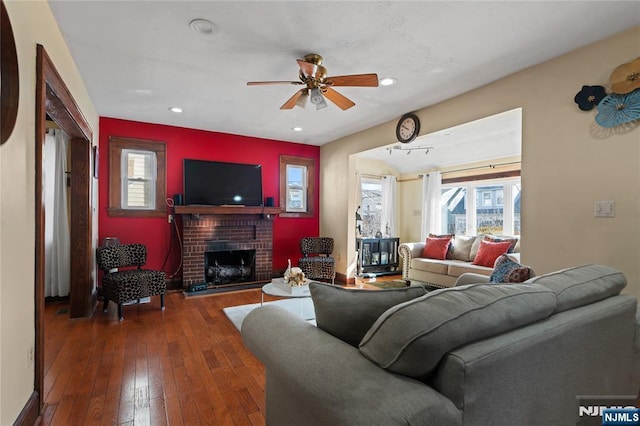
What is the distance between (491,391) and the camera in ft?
3.14

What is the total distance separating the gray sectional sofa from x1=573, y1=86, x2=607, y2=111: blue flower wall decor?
1.65 metres

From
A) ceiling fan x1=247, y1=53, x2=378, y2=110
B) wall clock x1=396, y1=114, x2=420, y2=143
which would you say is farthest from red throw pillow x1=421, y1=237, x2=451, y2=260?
ceiling fan x1=247, y1=53, x2=378, y2=110

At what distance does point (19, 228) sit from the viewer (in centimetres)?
163

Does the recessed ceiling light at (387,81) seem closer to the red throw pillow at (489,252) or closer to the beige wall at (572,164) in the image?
the beige wall at (572,164)

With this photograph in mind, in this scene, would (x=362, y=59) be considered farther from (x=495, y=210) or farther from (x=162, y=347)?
(x=495, y=210)

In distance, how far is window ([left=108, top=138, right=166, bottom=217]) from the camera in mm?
4562

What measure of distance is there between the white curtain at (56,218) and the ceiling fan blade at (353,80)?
12.0 ft

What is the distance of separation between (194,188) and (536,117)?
14.8 feet

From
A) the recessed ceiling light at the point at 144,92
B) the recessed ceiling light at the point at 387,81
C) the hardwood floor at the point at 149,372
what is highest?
the recessed ceiling light at the point at 144,92

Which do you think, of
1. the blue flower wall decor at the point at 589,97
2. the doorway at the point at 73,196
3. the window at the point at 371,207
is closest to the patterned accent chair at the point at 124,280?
the doorway at the point at 73,196

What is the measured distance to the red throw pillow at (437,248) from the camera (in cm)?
509

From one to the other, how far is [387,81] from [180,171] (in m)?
3.47

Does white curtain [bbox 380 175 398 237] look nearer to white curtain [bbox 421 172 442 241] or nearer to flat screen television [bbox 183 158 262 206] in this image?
white curtain [bbox 421 172 442 241]

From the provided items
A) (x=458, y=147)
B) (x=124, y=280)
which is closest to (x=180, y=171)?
(x=124, y=280)
